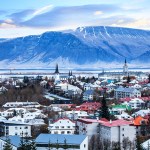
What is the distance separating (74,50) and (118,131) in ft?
525

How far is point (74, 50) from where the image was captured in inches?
7096

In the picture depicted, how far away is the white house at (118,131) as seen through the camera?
66.6 feet

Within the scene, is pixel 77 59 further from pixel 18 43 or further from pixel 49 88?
pixel 49 88

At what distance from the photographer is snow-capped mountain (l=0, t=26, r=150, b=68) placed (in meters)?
177

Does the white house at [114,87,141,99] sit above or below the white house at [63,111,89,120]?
above

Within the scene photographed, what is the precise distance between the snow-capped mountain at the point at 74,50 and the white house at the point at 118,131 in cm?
14686

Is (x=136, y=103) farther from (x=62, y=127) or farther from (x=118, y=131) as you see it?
(x=118, y=131)

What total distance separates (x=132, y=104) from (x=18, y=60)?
147515mm

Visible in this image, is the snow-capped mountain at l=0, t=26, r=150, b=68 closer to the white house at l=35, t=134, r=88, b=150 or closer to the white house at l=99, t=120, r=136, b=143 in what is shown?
the white house at l=99, t=120, r=136, b=143

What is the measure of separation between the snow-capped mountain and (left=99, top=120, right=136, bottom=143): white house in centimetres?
14686

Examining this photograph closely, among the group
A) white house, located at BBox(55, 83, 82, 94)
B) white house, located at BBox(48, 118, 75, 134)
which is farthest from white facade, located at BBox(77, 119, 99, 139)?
white house, located at BBox(55, 83, 82, 94)

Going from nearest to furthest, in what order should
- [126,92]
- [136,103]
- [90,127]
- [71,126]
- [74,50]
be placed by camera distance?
[90,127] < [71,126] < [136,103] < [126,92] < [74,50]

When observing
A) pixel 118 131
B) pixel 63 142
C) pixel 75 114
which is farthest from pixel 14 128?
pixel 75 114

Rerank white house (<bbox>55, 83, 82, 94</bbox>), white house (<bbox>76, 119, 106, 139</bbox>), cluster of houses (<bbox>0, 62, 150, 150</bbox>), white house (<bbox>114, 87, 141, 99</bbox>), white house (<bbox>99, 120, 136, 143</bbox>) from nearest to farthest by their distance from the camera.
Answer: cluster of houses (<bbox>0, 62, 150, 150</bbox>) < white house (<bbox>99, 120, 136, 143</bbox>) < white house (<bbox>76, 119, 106, 139</bbox>) < white house (<bbox>114, 87, 141, 99</bbox>) < white house (<bbox>55, 83, 82, 94</bbox>)
